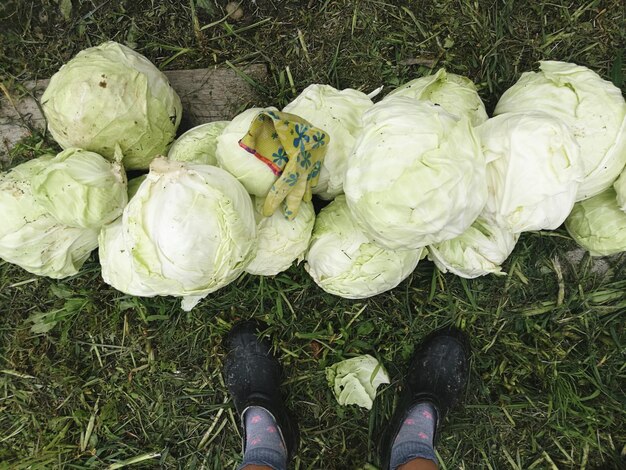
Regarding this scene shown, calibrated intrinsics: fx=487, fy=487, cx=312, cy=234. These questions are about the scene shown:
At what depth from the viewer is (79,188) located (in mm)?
2197

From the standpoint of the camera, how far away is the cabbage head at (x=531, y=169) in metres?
2.05

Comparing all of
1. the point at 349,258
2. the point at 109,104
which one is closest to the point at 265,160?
the point at 349,258

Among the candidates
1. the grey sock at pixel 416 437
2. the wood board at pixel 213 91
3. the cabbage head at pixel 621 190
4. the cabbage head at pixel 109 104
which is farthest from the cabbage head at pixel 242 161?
the grey sock at pixel 416 437

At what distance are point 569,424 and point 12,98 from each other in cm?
417

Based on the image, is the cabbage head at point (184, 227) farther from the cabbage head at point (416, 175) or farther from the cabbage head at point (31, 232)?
the cabbage head at point (31, 232)

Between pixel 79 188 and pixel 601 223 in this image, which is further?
pixel 601 223

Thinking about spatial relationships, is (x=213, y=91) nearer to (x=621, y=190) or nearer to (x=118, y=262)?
(x=118, y=262)

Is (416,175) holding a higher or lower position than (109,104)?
lower

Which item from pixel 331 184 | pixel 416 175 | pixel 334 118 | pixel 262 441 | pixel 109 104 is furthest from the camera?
pixel 262 441

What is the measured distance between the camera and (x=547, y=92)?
2.38 meters

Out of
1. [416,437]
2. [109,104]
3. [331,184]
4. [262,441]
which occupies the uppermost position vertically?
[109,104]

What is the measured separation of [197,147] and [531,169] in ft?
5.22

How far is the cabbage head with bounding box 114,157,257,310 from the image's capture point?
78.0 inches

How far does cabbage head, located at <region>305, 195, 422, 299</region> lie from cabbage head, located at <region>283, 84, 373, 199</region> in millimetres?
206
